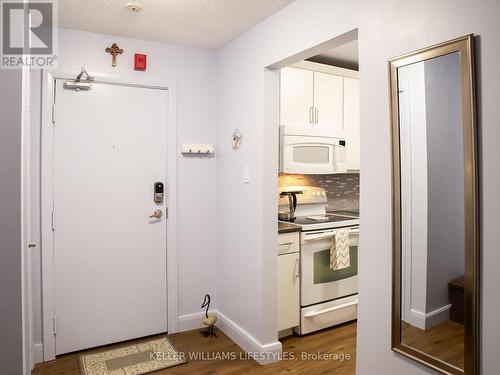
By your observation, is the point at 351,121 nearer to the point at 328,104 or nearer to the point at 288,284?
the point at 328,104

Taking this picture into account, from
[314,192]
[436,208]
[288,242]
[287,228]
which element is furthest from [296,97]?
[436,208]

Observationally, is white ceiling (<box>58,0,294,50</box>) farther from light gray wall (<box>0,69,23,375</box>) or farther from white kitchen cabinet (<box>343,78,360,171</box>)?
light gray wall (<box>0,69,23,375</box>)

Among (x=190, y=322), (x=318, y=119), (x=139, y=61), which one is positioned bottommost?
(x=190, y=322)

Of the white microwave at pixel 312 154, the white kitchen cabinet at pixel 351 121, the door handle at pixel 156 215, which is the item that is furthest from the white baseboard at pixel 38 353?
the white kitchen cabinet at pixel 351 121

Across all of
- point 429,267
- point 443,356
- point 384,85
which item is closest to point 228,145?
point 384,85

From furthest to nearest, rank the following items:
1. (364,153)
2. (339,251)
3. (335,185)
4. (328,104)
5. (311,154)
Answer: (335,185), (328,104), (311,154), (339,251), (364,153)

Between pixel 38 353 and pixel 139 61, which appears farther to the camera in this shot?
pixel 139 61

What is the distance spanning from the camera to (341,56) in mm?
3490

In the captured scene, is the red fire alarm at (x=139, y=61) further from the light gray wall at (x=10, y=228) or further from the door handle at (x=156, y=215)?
the light gray wall at (x=10, y=228)

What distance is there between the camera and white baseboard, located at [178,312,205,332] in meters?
3.20

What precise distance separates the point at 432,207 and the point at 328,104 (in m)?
2.02

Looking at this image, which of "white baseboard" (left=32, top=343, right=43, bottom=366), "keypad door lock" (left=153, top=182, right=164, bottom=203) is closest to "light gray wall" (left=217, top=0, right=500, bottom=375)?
"keypad door lock" (left=153, top=182, right=164, bottom=203)

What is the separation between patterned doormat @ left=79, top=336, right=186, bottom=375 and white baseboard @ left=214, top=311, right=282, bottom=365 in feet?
1.47

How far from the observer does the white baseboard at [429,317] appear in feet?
4.97
